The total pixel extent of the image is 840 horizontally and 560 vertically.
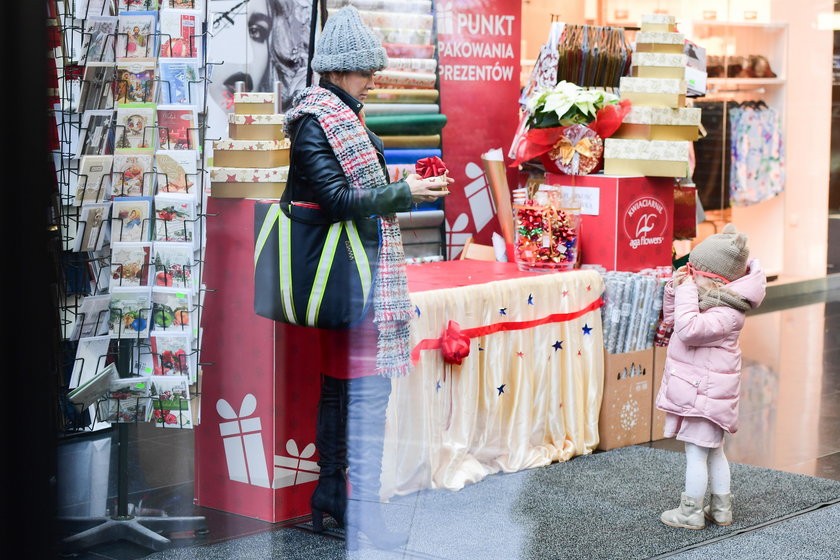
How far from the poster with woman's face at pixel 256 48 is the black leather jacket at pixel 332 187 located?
3.22 feet

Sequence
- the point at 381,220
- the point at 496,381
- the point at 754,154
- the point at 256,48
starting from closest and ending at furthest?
the point at 381,220, the point at 496,381, the point at 256,48, the point at 754,154

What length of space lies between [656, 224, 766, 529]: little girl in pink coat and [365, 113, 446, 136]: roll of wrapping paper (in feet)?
5.60

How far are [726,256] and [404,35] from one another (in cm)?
202

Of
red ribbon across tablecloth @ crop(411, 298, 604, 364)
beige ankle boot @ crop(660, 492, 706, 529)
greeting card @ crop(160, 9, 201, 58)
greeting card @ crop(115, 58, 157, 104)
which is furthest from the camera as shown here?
red ribbon across tablecloth @ crop(411, 298, 604, 364)

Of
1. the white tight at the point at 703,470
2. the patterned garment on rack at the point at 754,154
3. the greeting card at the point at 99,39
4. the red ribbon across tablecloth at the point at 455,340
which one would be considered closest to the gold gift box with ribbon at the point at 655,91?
the red ribbon across tablecloth at the point at 455,340

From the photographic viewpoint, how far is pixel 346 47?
315 cm

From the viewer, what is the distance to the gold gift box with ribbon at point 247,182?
366cm

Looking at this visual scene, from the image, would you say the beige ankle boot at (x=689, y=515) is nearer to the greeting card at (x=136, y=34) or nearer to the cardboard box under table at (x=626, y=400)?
the cardboard box under table at (x=626, y=400)

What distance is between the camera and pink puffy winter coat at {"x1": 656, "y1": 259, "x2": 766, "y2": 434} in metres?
3.60

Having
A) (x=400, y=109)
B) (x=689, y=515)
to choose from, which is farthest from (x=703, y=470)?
(x=400, y=109)

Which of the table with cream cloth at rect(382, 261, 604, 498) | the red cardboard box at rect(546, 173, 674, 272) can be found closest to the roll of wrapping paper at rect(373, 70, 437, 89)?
the red cardboard box at rect(546, 173, 674, 272)

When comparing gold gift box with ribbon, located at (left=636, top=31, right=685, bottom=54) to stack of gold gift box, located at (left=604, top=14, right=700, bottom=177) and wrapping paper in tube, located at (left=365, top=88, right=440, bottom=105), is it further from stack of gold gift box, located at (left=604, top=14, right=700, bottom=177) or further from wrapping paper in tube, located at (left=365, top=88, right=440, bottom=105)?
wrapping paper in tube, located at (left=365, top=88, right=440, bottom=105)

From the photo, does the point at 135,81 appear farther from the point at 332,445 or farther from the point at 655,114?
the point at 655,114

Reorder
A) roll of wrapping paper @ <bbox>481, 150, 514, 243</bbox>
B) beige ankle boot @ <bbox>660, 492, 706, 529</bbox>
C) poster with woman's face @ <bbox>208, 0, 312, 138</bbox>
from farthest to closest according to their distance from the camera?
roll of wrapping paper @ <bbox>481, 150, 514, 243</bbox>, poster with woman's face @ <bbox>208, 0, 312, 138</bbox>, beige ankle boot @ <bbox>660, 492, 706, 529</bbox>
